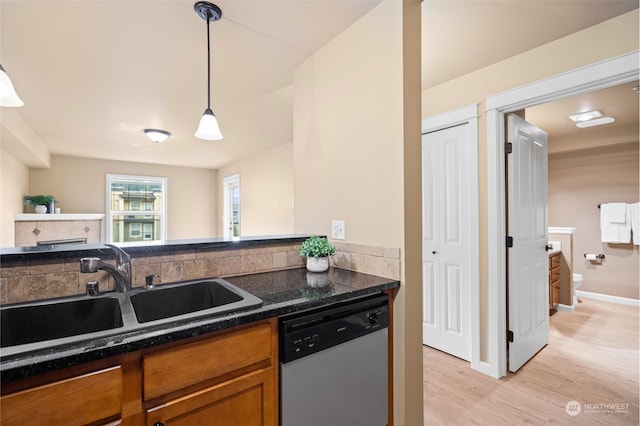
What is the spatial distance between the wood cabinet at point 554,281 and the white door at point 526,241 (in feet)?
3.46

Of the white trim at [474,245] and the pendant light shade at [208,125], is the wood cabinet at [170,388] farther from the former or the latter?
the white trim at [474,245]

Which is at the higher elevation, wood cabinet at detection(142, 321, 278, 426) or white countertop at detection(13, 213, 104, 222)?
white countertop at detection(13, 213, 104, 222)

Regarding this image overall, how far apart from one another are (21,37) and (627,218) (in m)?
6.45

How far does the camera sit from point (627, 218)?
4.05 m

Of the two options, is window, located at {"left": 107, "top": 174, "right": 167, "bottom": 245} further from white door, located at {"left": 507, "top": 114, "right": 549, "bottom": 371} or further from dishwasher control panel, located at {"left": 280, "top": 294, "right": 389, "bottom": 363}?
white door, located at {"left": 507, "top": 114, "right": 549, "bottom": 371}

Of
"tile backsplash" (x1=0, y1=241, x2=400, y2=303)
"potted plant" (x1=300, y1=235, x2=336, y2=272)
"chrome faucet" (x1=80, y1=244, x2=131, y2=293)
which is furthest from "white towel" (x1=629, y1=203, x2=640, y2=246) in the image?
"chrome faucet" (x1=80, y1=244, x2=131, y2=293)

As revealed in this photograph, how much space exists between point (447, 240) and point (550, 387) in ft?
4.03

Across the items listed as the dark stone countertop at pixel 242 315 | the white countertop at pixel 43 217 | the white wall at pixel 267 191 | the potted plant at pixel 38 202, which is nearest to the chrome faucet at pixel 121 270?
the dark stone countertop at pixel 242 315

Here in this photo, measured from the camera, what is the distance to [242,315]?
1016mm

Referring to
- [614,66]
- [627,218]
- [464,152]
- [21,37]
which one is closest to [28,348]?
[21,37]

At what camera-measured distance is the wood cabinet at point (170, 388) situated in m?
0.74

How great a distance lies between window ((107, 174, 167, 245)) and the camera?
583 centimetres

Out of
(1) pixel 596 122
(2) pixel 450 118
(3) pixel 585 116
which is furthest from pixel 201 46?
(1) pixel 596 122

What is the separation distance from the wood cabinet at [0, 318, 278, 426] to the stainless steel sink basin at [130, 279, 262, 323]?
0.64 ft
